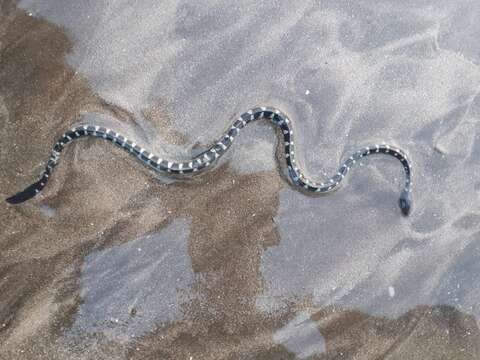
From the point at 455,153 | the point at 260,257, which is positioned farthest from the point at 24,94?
the point at 455,153

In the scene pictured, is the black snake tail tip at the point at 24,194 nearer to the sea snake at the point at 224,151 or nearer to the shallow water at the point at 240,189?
the sea snake at the point at 224,151

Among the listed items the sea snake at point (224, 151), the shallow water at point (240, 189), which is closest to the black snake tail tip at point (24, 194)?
the sea snake at point (224, 151)

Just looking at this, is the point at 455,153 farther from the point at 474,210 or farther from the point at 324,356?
the point at 324,356

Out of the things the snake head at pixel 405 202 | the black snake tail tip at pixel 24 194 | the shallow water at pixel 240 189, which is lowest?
the snake head at pixel 405 202

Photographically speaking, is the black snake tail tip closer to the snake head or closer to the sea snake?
the sea snake

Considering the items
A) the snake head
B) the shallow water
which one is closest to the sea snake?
the snake head

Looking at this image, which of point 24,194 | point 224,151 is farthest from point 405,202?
point 24,194

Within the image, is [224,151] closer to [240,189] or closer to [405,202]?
[240,189]
